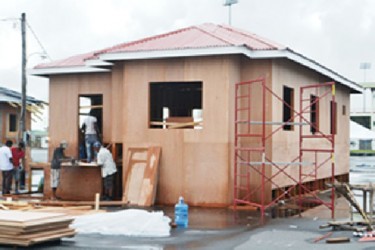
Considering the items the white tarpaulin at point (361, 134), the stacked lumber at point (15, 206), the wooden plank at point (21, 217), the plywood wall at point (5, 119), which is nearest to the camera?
the wooden plank at point (21, 217)

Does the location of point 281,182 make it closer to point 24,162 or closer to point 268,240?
point 268,240

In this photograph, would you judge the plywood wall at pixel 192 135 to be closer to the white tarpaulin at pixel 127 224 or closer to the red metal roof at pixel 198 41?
the red metal roof at pixel 198 41

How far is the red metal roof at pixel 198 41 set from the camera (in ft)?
59.8

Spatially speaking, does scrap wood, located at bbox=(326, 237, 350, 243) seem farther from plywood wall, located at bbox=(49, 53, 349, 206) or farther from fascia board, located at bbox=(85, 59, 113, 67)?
fascia board, located at bbox=(85, 59, 113, 67)

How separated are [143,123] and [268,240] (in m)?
7.58

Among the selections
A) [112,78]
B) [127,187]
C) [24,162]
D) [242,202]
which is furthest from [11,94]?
[242,202]

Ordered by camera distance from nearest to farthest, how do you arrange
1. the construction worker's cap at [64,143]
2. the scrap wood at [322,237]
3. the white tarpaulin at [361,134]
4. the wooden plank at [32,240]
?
the wooden plank at [32,240]
the scrap wood at [322,237]
the construction worker's cap at [64,143]
the white tarpaulin at [361,134]

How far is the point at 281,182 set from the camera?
1944cm

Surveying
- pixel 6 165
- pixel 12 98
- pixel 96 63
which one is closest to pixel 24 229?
pixel 96 63

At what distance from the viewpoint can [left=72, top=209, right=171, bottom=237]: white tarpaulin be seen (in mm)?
13156

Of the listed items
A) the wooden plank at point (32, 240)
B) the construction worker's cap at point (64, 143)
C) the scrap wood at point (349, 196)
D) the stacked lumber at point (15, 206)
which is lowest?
the wooden plank at point (32, 240)

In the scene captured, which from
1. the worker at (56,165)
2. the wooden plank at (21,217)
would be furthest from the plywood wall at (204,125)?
the wooden plank at (21,217)

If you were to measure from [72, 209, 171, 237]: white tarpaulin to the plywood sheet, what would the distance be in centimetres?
447

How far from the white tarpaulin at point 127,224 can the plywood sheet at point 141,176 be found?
447cm
